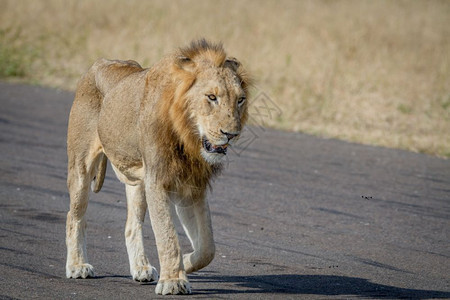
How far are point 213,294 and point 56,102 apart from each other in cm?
1109

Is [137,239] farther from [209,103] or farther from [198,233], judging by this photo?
[209,103]

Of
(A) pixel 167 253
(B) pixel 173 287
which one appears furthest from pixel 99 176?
(B) pixel 173 287

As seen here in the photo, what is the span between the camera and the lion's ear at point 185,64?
19.0ft

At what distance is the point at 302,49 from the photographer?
19.8 meters

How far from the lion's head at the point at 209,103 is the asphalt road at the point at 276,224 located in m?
1.13

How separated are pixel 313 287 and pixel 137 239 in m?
1.45

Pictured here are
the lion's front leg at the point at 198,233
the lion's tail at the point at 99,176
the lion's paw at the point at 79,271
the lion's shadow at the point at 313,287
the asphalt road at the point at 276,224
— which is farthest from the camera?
the lion's tail at the point at 99,176

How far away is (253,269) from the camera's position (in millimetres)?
6879

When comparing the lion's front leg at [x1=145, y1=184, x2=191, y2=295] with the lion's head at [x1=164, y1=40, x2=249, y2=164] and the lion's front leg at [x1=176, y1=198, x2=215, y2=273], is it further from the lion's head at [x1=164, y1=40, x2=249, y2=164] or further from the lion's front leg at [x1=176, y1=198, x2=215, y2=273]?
the lion's head at [x1=164, y1=40, x2=249, y2=164]

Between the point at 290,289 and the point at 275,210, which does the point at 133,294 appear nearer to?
the point at 290,289

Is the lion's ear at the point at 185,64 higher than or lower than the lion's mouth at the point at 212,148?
higher

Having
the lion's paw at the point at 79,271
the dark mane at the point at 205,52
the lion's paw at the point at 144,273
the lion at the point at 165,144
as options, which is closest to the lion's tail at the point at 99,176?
the lion at the point at 165,144

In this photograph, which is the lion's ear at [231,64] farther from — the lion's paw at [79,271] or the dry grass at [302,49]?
the dry grass at [302,49]

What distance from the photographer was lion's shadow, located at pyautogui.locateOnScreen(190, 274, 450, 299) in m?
6.10
